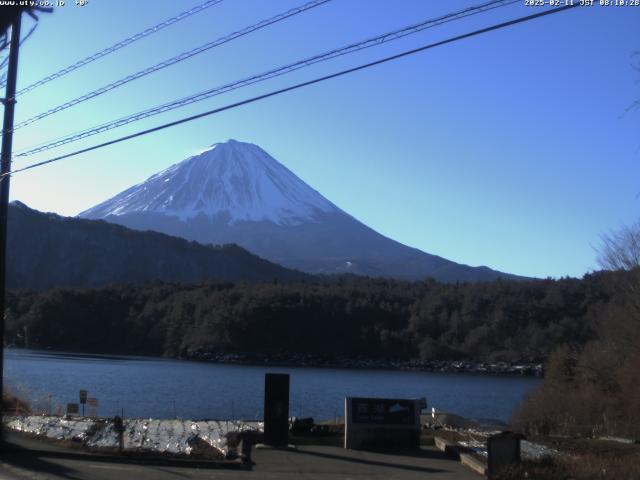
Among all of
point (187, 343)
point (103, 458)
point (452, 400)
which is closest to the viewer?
point (103, 458)

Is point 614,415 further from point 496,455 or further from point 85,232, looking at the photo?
point 85,232

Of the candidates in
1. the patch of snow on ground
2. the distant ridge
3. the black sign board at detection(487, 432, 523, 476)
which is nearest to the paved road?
the black sign board at detection(487, 432, 523, 476)

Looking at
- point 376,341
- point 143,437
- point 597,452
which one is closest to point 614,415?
point 597,452

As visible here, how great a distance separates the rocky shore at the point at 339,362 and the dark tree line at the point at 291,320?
0.94 meters

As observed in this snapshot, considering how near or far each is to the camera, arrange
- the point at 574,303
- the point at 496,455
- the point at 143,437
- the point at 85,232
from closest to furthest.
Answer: the point at 496,455
the point at 143,437
the point at 574,303
the point at 85,232

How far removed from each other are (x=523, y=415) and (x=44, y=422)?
2206cm

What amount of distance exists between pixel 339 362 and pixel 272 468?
85.9 meters

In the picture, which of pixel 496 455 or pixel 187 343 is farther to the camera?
pixel 187 343

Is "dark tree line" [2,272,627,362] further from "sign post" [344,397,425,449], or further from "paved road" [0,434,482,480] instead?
"paved road" [0,434,482,480]

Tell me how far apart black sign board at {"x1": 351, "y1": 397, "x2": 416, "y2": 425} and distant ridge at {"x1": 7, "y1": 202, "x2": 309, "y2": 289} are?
123 meters

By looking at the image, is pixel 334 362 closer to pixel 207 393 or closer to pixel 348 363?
pixel 348 363

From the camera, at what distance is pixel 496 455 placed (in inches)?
521

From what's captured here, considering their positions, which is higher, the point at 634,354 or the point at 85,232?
the point at 85,232

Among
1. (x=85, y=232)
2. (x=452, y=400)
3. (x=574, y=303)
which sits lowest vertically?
(x=452, y=400)
